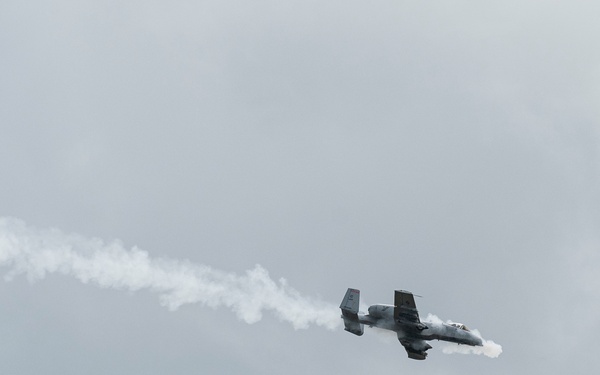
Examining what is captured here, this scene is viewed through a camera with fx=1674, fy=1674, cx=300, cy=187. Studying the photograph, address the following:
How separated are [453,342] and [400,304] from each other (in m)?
9.37

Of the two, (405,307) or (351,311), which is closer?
(405,307)

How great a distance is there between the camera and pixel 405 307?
189 metres

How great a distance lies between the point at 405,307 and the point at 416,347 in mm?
6169

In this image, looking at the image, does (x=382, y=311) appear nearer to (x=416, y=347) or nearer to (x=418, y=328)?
(x=418, y=328)

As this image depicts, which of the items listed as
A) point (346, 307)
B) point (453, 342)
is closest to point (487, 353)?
point (453, 342)

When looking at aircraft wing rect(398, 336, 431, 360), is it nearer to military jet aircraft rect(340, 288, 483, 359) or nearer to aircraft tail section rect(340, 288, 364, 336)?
military jet aircraft rect(340, 288, 483, 359)

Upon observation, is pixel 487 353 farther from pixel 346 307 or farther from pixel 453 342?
pixel 346 307

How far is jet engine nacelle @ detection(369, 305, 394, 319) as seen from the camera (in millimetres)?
190875

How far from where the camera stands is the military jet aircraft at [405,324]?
189750mm

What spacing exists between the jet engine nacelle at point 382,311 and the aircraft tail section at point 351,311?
1970mm

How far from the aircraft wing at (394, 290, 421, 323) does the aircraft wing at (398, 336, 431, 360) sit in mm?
3437

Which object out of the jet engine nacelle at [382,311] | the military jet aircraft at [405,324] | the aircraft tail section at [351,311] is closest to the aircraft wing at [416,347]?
the military jet aircraft at [405,324]

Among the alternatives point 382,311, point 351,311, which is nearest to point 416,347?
point 382,311

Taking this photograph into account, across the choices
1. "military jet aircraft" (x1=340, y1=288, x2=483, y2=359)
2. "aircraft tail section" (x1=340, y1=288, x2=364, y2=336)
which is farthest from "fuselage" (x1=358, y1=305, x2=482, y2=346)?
"aircraft tail section" (x1=340, y1=288, x2=364, y2=336)
